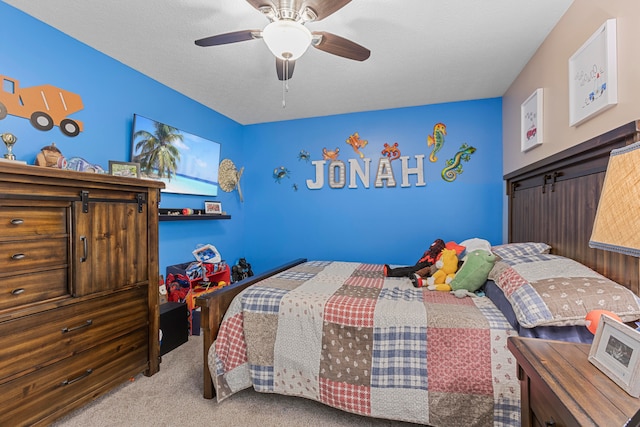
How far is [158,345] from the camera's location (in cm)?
228

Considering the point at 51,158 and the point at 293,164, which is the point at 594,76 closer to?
the point at 293,164

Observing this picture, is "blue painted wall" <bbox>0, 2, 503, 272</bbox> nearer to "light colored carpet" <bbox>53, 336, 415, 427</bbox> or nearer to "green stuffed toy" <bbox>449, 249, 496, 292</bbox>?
"light colored carpet" <bbox>53, 336, 415, 427</bbox>

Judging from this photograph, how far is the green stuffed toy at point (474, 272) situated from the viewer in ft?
6.49

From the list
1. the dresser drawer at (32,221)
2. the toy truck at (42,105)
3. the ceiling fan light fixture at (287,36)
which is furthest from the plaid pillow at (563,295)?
the toy truck at (42,105)

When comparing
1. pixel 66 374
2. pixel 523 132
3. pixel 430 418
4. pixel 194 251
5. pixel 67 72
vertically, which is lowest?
pixel 430 418

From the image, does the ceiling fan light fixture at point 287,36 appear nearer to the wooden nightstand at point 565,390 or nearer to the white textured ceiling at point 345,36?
the white textured ceiling at point 345,36

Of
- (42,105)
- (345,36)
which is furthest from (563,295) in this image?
(42,105)

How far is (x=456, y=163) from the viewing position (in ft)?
11.1

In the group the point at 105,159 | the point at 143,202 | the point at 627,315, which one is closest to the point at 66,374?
the point at 143,202

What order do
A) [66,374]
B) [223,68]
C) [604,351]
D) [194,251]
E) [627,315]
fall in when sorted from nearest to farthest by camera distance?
[604,351] → [627,315] → [66,374] → [223,68] → [194,251]

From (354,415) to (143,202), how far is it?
203cm

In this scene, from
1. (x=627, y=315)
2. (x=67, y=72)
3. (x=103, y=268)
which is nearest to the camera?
(x=627, y=315)

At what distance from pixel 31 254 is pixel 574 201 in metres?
3.10

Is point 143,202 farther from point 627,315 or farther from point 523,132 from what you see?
point 523,132
